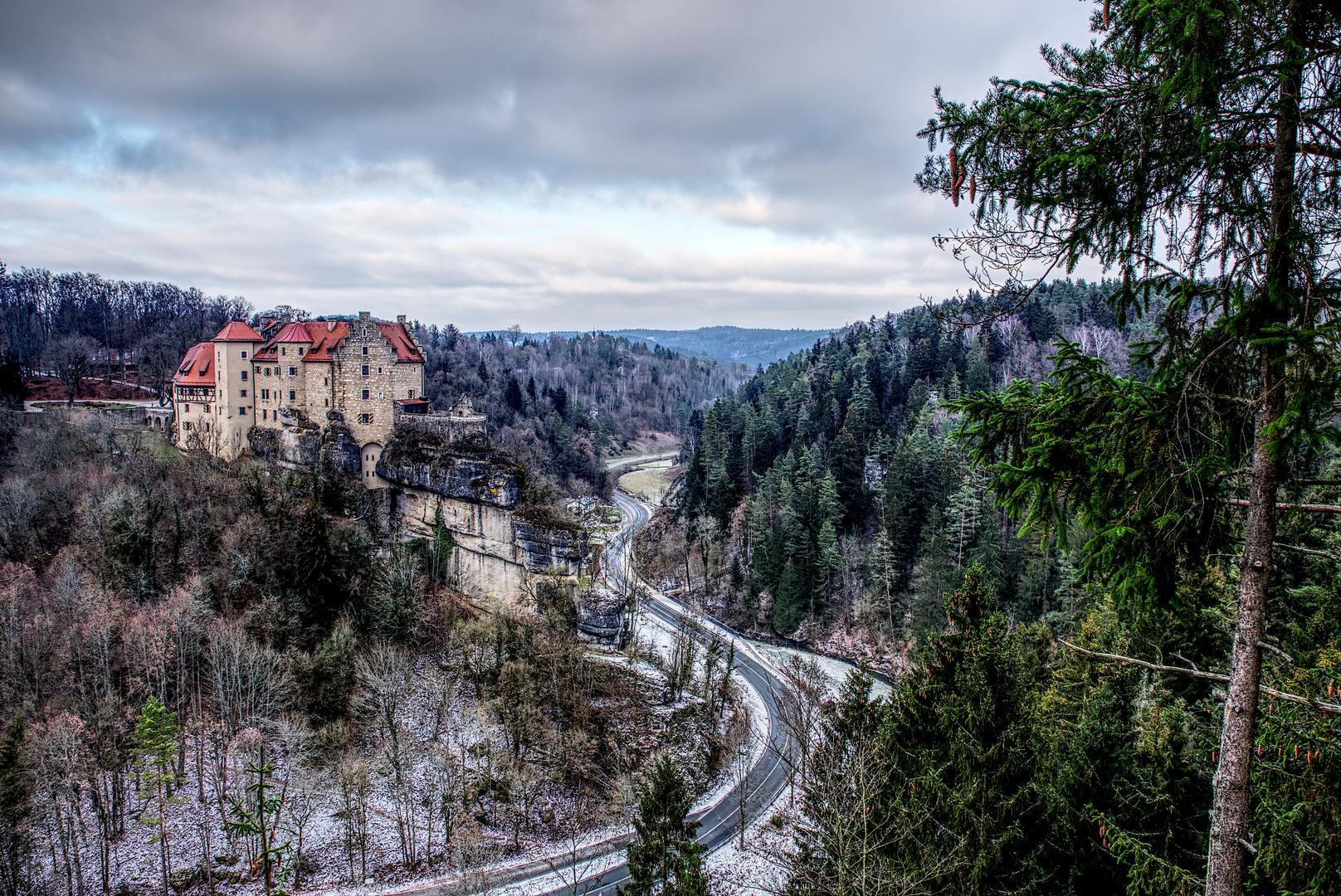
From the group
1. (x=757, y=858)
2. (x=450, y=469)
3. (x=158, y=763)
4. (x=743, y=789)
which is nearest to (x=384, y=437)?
(x=450, y=469)

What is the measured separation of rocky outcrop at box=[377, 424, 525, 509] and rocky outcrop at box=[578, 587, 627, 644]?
717cm

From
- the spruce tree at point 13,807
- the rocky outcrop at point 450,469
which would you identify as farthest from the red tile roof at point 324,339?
the spruce tree at point 13,807

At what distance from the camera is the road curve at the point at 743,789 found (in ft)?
86.1

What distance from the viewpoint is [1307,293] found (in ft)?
16.0

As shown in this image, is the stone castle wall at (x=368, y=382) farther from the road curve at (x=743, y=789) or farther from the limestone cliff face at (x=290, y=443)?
the road curve at (x=743, y=789)

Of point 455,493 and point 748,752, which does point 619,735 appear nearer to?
point 748,752

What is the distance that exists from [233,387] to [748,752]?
37462 millimetres

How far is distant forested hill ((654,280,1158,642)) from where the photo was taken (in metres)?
44.5

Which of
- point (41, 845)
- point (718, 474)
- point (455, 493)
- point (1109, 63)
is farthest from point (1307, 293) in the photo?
point (718, 474)

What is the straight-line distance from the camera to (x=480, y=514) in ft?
132

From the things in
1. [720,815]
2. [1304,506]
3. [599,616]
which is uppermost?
[1304,506]

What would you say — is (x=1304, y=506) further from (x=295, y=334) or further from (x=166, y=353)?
(x=166, y=353)

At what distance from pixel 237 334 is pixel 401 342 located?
9666mm

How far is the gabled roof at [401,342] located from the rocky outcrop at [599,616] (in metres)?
18.8
